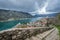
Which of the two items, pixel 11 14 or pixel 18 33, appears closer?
pixel 18 33

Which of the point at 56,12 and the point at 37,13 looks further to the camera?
the point at 56,12

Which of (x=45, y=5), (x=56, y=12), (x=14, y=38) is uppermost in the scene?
(x=45, y=5)

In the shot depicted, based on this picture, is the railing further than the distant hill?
No

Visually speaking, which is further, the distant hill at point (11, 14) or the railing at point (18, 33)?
the distant hill at point (11, 14)

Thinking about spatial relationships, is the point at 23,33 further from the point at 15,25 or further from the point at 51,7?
the point at 51,7

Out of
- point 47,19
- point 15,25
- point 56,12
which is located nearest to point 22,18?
point 15,25

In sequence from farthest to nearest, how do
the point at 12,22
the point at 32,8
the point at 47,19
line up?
the point at 47,19 < the point at 32,8 < the point at 12,22

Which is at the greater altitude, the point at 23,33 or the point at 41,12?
the point at 41,12

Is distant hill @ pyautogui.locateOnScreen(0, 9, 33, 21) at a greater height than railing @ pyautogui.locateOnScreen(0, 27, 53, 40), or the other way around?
distant hill @ pyautogui.locateOnScreen(0, 9, 33, 21)

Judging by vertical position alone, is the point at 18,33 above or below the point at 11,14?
below

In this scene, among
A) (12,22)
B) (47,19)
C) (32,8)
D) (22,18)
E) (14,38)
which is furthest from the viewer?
(47,19)

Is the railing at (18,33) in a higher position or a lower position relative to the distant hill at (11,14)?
lower
